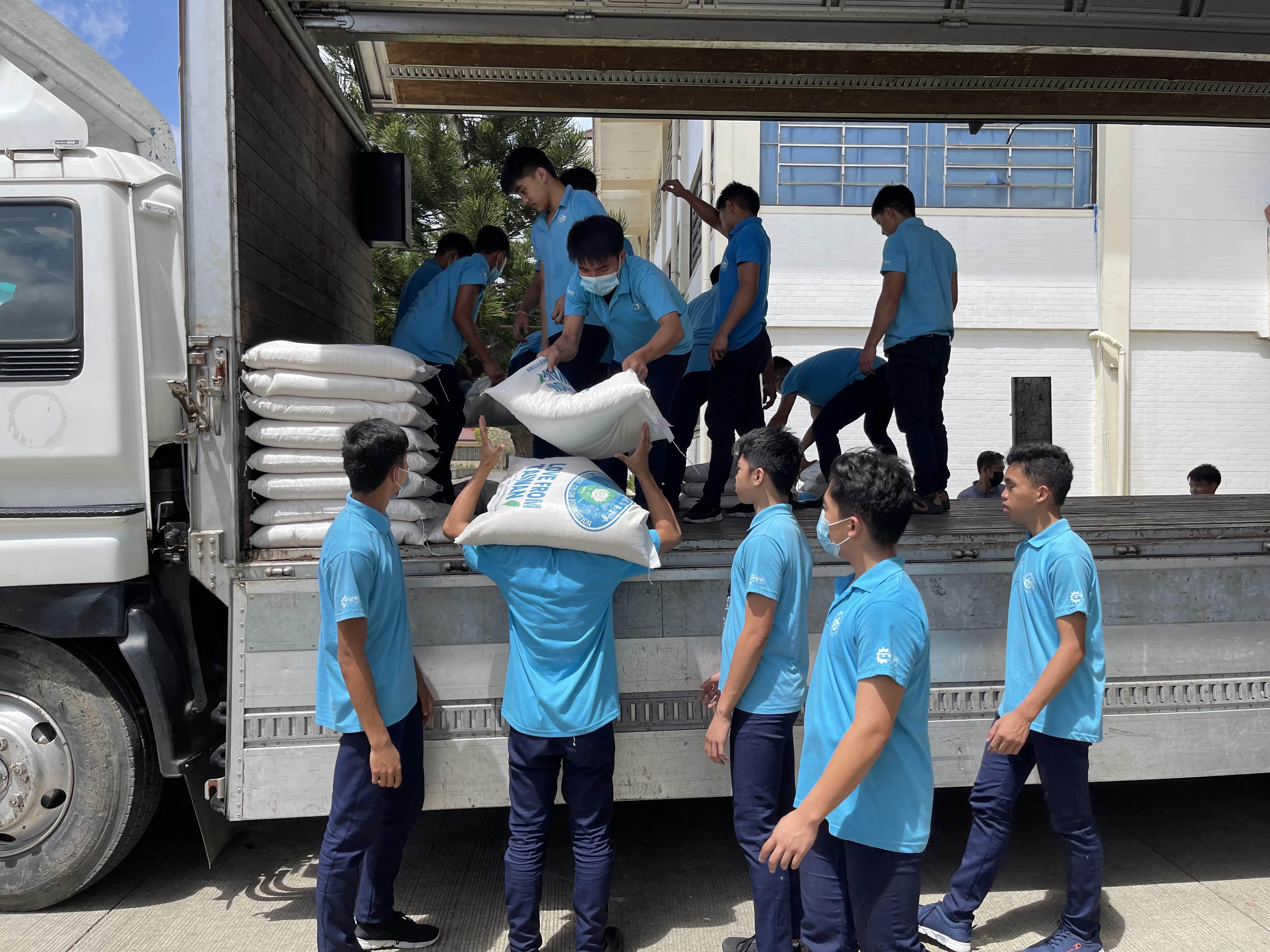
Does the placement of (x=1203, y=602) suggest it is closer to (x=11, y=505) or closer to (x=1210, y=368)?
(x=11, y=505)

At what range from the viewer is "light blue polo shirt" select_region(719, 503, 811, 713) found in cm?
275

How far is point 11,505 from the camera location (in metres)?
3.21

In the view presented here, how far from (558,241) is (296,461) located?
150 centimetres

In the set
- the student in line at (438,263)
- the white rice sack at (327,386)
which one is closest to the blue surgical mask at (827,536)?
the white rice sack at (327,386)

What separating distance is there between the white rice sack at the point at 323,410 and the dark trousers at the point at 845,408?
2.85 metres

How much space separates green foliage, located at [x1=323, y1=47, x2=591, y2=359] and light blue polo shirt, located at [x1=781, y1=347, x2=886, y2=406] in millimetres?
6689

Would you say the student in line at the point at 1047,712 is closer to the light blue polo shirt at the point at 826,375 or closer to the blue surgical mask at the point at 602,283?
the blue surgical mask at the point at 602,283

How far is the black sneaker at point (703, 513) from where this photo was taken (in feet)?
14.9

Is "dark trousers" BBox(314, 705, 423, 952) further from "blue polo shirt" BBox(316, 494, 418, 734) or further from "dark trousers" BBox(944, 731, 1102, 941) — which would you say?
"dark trousers" BBox(944, 731, 1102, 941)

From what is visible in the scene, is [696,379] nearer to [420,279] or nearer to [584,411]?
[420,279]

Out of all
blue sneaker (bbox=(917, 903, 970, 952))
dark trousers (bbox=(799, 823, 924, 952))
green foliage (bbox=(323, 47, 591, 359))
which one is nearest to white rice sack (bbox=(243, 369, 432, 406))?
dark trousers (bbox=(799, 823, 924, 952))

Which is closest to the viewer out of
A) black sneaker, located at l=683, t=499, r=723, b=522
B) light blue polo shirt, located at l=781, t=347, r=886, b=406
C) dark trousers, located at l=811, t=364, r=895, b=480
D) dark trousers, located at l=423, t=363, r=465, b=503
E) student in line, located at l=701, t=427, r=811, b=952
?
student in line, located at l=701, t=427, r=811, b=952

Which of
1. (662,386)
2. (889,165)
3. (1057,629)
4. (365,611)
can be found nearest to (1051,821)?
(1057,629)

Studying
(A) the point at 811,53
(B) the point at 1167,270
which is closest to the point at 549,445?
(A) the point at 811,53
